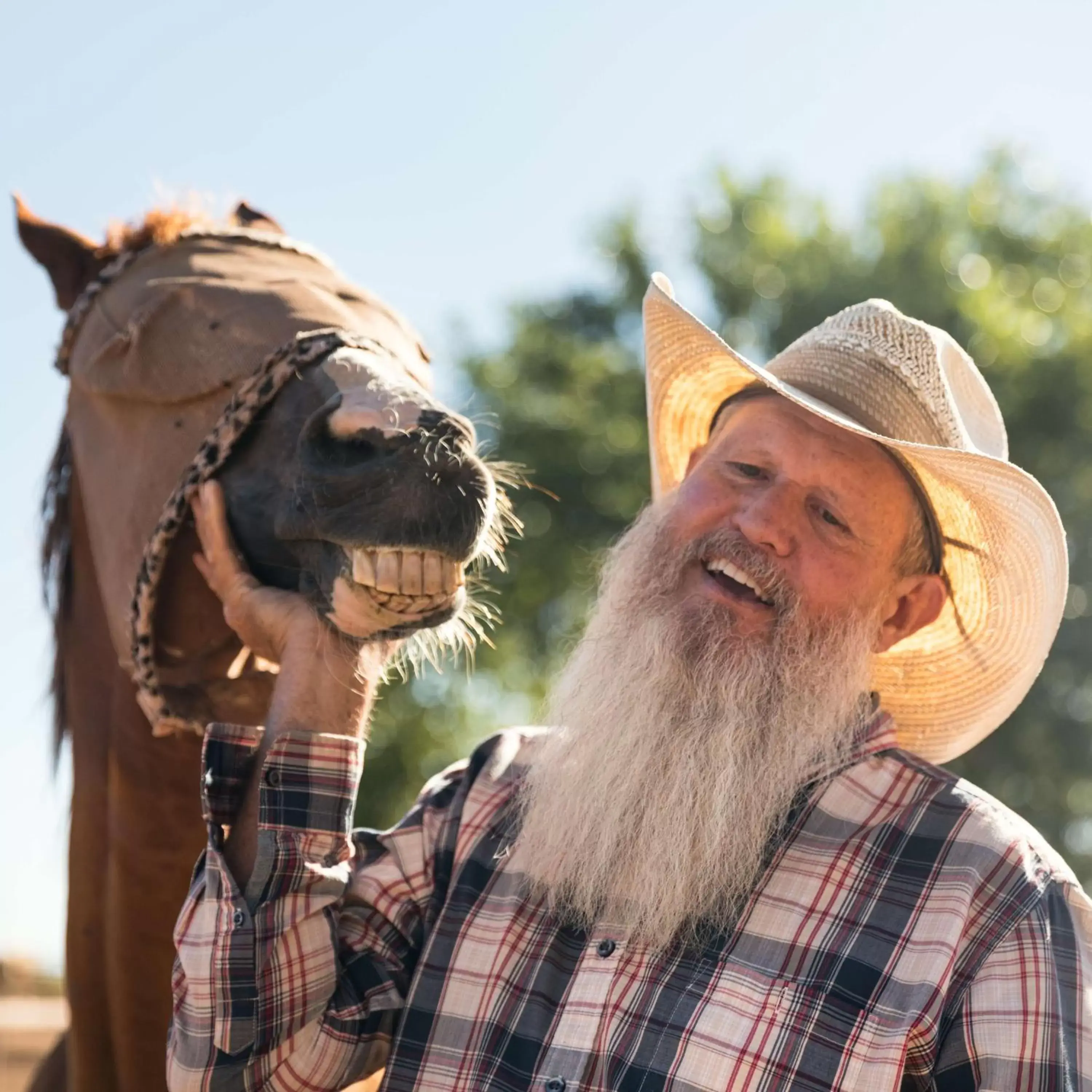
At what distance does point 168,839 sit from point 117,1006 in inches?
13.8

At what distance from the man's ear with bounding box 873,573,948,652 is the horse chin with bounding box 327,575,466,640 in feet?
3.17

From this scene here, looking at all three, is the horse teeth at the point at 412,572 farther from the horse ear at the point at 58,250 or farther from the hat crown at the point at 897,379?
the horse ear at the point at 58,250

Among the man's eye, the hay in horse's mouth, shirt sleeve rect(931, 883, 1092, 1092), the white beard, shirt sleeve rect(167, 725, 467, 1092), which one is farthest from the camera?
the man's eye

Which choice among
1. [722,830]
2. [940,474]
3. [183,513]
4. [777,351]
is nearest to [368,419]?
[183,513]

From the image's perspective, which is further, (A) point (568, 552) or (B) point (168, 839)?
(A) point (568, 552)

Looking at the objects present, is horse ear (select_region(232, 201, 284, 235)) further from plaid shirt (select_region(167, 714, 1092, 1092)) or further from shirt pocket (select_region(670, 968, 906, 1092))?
shirt pocket (select_region(670, 968, 906, 1092))

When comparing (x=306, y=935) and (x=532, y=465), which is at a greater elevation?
(x=306, y=935)

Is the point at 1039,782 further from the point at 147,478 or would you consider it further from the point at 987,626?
the point at 147,478

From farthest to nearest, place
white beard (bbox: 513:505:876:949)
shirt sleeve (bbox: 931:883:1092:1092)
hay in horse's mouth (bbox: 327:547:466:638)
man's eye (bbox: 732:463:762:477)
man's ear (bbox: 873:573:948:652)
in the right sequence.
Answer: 1. man's ear (bbox: 873:573:948:652)
2. man's eye (bbox: 732:463:762:477)
3. white beard (bbox: 513:505:876:949)
4. hay in horse's mouth (bbox: 327:547:466:638)
5. shirt sleeve (bbox: 931:883:1092:1092)

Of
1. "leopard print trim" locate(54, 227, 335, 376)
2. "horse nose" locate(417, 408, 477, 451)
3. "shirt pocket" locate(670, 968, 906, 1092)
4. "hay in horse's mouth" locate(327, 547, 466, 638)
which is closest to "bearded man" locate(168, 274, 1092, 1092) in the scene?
"shirt pocket" locate(670, 968, 906, 1092)

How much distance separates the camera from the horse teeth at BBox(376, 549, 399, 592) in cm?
190

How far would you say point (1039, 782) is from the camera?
1548 cm

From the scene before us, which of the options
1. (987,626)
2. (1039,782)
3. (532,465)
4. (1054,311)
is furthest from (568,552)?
(987,626)

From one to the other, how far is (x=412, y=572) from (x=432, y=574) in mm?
34
